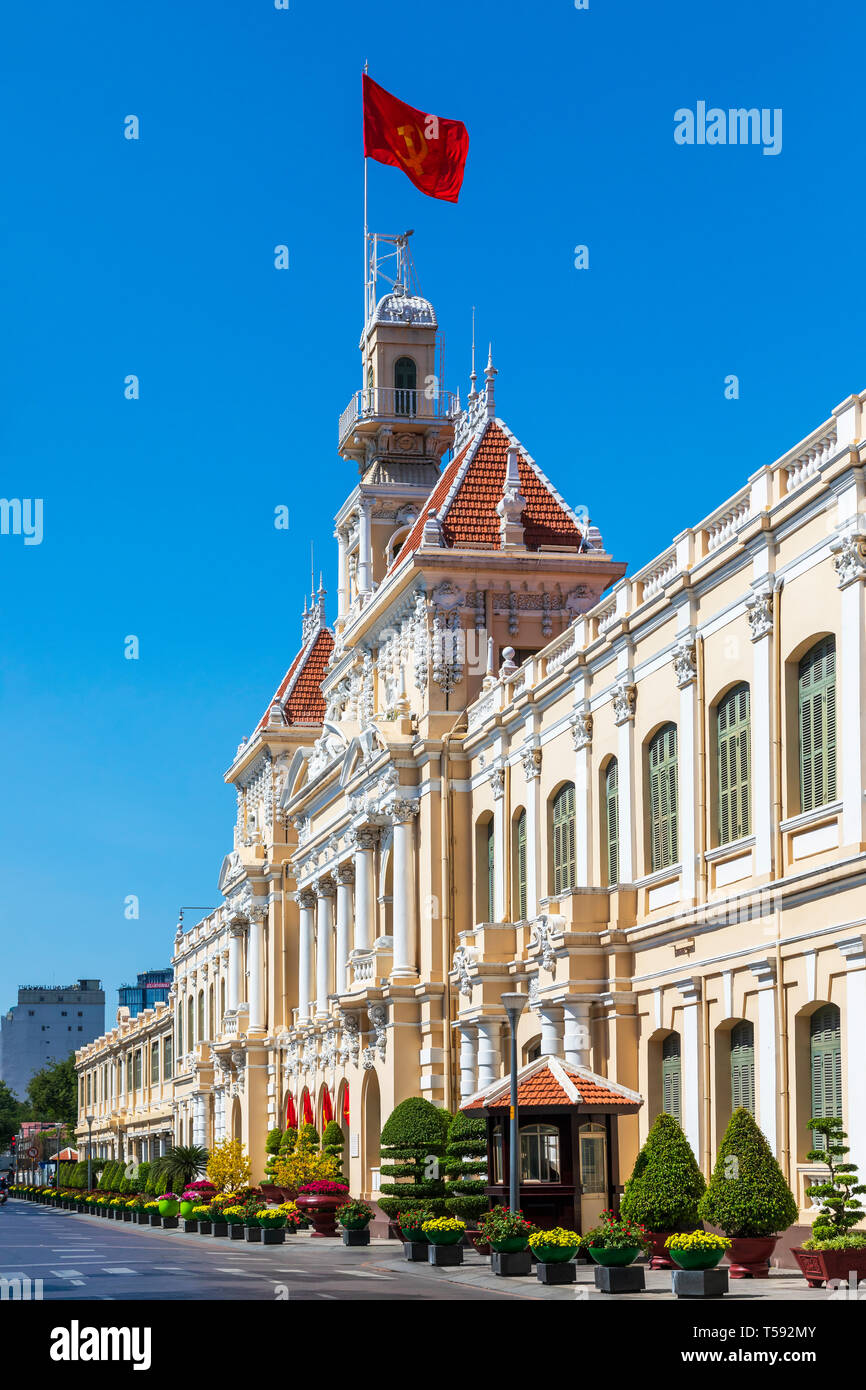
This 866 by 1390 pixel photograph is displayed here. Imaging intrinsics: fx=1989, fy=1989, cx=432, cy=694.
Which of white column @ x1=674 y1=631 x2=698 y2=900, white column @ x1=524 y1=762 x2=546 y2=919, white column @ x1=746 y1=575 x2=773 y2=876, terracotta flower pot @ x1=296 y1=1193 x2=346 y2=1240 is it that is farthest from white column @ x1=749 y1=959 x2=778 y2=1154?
terracotta flower pot @ x1=296 y1=1193 x2=346 y2=1240

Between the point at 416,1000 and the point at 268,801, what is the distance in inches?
1167

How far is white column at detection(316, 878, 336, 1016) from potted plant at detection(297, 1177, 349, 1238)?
37.6 ft

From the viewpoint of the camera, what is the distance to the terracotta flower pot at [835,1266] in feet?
78.4

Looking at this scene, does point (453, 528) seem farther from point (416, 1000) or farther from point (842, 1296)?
point (842, 1296)

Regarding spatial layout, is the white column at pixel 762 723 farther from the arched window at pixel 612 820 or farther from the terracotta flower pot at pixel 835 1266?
the arched window at pixel 612 820

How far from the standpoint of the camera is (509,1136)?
3497cm

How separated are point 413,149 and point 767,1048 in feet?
99.8

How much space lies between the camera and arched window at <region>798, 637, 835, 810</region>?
1120 inches

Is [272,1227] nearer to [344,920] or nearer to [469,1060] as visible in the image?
[469,1060]

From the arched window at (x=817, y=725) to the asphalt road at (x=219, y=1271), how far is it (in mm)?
8327

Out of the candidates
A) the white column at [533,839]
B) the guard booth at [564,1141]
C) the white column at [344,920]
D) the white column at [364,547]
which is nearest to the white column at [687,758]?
the guard booth at [564,1141]

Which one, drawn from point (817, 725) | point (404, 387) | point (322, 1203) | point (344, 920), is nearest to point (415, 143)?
point (404, 387)

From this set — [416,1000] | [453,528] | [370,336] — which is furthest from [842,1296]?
[370,336]

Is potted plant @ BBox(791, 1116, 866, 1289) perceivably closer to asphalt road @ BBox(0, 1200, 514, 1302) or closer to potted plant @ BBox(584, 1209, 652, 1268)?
potted plant @ BBox(584, 1209, 652, 1268)
